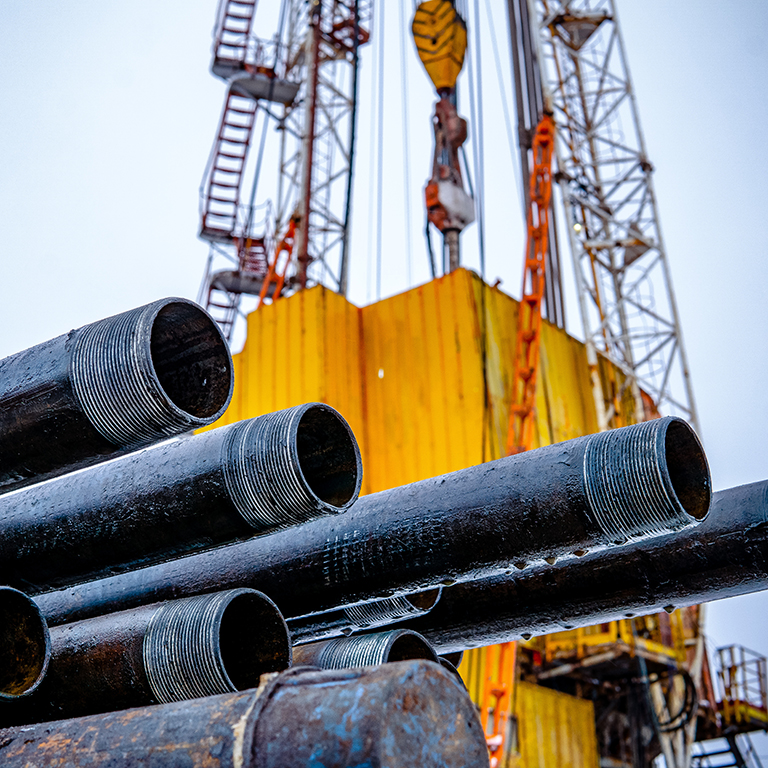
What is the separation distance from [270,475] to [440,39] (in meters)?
13.2

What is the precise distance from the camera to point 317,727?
1.43 meters

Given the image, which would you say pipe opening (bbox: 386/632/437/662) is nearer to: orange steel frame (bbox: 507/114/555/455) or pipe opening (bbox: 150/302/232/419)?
pipe opening (bbox: 150/302/232/419)

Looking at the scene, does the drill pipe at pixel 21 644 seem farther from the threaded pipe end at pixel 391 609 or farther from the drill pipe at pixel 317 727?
the threaded pipe end at pixel 391 609

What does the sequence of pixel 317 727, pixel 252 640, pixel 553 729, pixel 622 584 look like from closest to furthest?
pixel 317 727 → pixel 252 640 → pixel 622 584 → pixel 553 729

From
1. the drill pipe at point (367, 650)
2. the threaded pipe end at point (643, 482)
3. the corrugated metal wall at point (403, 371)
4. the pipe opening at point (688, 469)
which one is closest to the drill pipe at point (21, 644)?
the drill pipe at point (367, 650)

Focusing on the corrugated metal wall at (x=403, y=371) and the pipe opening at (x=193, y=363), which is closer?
the pipe opening at (x=193, y=363)

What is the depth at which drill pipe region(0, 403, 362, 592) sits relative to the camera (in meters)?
2.38

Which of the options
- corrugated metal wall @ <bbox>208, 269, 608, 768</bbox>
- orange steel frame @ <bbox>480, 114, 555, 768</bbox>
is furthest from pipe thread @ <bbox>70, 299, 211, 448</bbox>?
corrugated metal wall @ <bbox>208, 269, 608, 768</bbox>

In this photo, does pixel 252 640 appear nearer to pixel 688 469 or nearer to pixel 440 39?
pixel 688 469

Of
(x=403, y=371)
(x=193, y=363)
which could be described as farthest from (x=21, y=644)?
(x=403, y=371)

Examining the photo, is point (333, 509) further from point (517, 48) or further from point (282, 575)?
point (517, 48)

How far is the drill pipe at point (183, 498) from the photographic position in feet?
7.82

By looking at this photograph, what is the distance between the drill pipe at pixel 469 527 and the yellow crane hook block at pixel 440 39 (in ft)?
42.1

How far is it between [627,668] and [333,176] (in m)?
11.8
